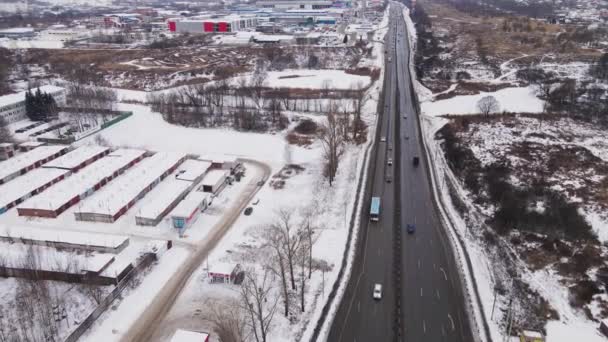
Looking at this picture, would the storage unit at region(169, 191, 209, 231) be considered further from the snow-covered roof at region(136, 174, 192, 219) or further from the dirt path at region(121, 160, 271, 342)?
the dirt path at region(121, 160, 271, 342)

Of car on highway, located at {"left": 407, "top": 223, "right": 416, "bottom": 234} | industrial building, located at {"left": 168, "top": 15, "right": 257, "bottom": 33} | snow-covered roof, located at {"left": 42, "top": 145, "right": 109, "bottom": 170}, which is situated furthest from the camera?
industrial building, located at {"left": 168, "top": 15, "right": 257, "bottom": 33}

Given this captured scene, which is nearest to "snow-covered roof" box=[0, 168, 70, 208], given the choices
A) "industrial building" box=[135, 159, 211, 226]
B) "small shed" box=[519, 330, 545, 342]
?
"industrial building" box=[135, 159, 211, 226]

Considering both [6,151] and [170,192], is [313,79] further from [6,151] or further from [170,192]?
[6,151]

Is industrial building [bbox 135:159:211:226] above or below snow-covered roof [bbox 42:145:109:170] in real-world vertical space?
below

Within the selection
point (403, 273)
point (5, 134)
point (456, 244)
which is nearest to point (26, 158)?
point (5, 134)

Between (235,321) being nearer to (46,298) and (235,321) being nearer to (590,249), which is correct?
(46,298)
